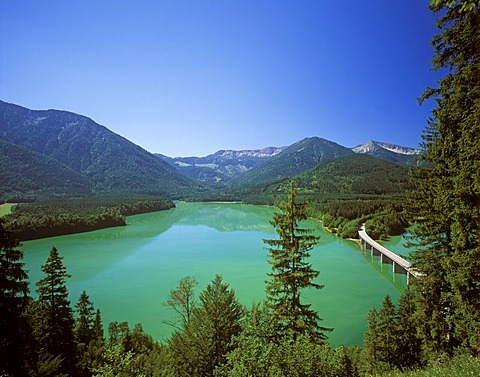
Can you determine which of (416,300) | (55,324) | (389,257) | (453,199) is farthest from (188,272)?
(453,199)

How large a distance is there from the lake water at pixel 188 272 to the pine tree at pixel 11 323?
1484cm

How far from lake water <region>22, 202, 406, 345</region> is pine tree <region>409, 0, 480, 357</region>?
1348 centimetres

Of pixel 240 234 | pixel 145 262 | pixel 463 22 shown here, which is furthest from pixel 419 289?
pixel 240 234

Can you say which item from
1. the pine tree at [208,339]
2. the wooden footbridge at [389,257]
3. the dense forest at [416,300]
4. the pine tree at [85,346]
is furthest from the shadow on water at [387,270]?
the pine tree at [85,346]

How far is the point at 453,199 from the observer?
9.62m

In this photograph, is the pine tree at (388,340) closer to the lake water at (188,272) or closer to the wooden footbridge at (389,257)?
the lake water at (188,272)

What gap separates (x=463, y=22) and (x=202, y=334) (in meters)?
15.4

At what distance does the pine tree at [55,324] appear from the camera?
14.9m

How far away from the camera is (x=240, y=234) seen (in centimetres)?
7819

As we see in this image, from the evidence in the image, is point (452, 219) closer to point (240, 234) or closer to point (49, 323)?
point (49, 323)

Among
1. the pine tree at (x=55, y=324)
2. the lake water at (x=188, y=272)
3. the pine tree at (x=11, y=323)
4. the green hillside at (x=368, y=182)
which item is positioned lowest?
the lake water at (x=188, y=272)

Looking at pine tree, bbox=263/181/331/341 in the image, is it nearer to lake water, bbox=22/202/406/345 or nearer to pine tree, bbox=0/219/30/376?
pine tree, bbox=0/219/30/376

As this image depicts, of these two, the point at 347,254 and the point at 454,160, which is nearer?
the point at 454,160

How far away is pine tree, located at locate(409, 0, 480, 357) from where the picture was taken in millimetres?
9000
